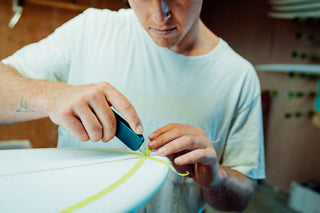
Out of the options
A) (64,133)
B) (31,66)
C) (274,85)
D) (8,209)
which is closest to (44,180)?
(8,209)

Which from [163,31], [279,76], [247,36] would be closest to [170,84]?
[163,31]

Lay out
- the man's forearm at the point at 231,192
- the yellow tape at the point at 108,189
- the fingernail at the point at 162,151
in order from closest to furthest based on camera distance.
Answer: the yellow tape at the point at 108,189
the fingernail at the point at 162,151
the man's forearm at the point at 231,192

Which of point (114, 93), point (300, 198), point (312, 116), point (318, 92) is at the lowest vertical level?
point (300, 198)

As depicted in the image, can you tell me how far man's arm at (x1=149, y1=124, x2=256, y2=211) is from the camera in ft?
1.20

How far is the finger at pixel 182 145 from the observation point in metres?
0.36

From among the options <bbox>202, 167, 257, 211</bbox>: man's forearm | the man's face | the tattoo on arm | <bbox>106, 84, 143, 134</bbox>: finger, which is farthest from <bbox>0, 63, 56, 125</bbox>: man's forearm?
<bbox>202, 167, 257, 211</bbox>: man's forearm

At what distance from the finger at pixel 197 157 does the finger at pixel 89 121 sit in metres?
0.13

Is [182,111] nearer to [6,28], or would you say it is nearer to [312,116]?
[6,28]

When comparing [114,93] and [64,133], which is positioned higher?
[114,93]

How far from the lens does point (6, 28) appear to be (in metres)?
0.36

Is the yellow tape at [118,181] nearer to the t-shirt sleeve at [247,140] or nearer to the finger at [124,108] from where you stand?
the finger at [124,108]

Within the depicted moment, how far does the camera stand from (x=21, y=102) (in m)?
0.38

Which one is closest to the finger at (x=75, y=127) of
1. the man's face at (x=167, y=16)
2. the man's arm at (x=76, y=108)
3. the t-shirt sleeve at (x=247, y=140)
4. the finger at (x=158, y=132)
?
the man's arm at (x=76, y=108)

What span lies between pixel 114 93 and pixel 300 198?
5.26ft
